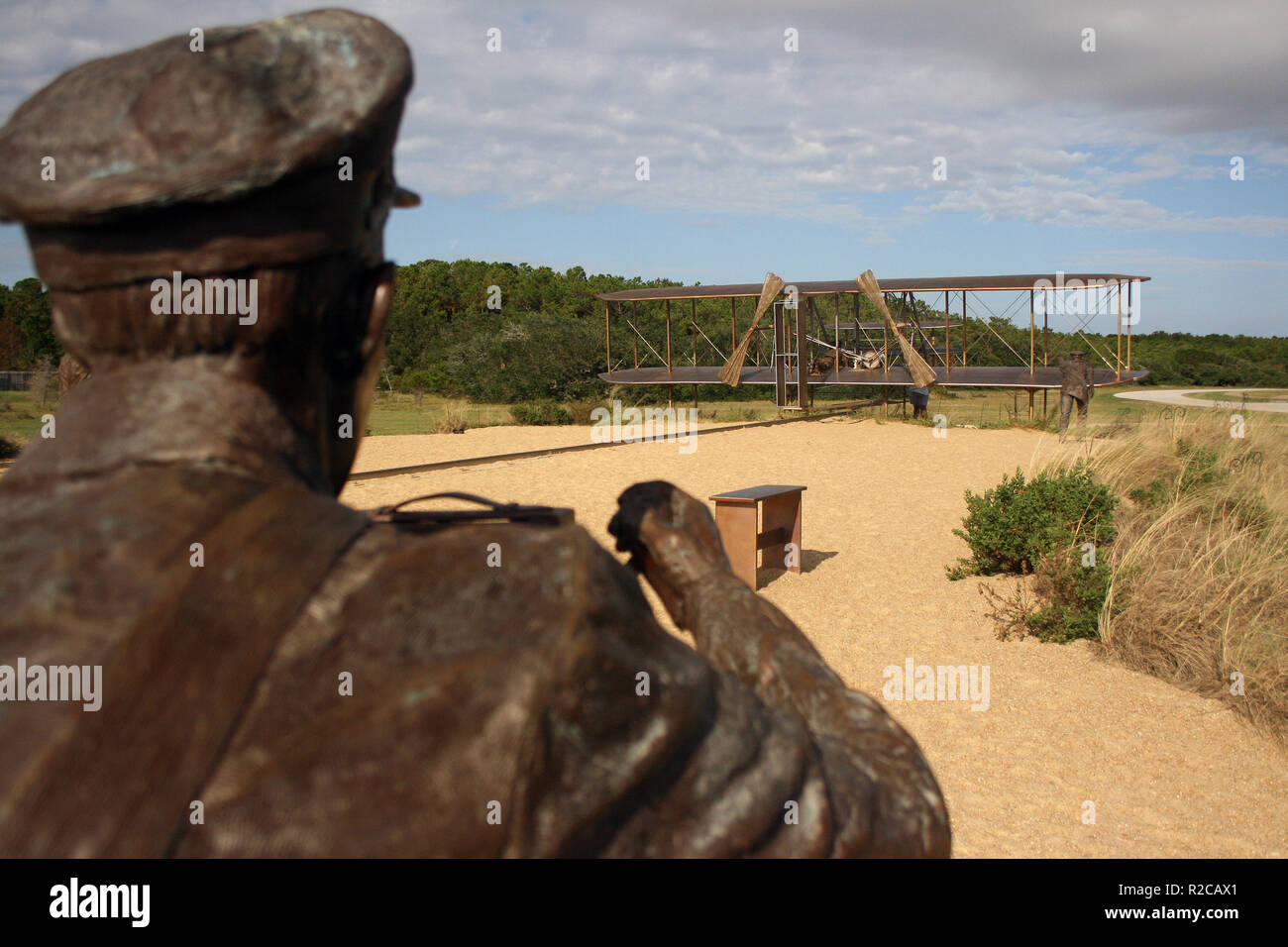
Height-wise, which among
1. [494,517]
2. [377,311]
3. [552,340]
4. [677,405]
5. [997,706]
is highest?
[552,340]

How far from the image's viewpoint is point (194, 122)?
100 centimetres

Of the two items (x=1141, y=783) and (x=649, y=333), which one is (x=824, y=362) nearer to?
(x=649, y=333)

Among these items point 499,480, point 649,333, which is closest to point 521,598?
point 499,480

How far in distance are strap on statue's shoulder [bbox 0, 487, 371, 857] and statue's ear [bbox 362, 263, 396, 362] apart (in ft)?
1.08

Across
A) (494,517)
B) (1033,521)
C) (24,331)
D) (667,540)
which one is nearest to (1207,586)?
(1033,521)

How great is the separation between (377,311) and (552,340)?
113 ft

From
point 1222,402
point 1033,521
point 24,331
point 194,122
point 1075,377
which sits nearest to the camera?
point 194,122

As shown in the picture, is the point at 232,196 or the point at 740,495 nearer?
the point at 232,196

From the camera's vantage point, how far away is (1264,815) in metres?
5.04

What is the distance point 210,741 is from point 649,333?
1667 inches

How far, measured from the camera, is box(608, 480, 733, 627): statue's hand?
4.63 ft

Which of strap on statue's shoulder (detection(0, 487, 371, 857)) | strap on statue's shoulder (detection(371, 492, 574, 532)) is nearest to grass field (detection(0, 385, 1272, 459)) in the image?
strap on statue's shoulder (detection(371, 492, 574, 532))

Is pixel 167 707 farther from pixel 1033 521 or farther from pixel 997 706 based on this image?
pixel 1033 521

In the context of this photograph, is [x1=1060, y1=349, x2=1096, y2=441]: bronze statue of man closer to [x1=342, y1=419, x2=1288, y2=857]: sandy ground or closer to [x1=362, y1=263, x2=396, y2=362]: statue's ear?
[x1=342, y1=419, x2=1288, y2=857]: sandy ground
